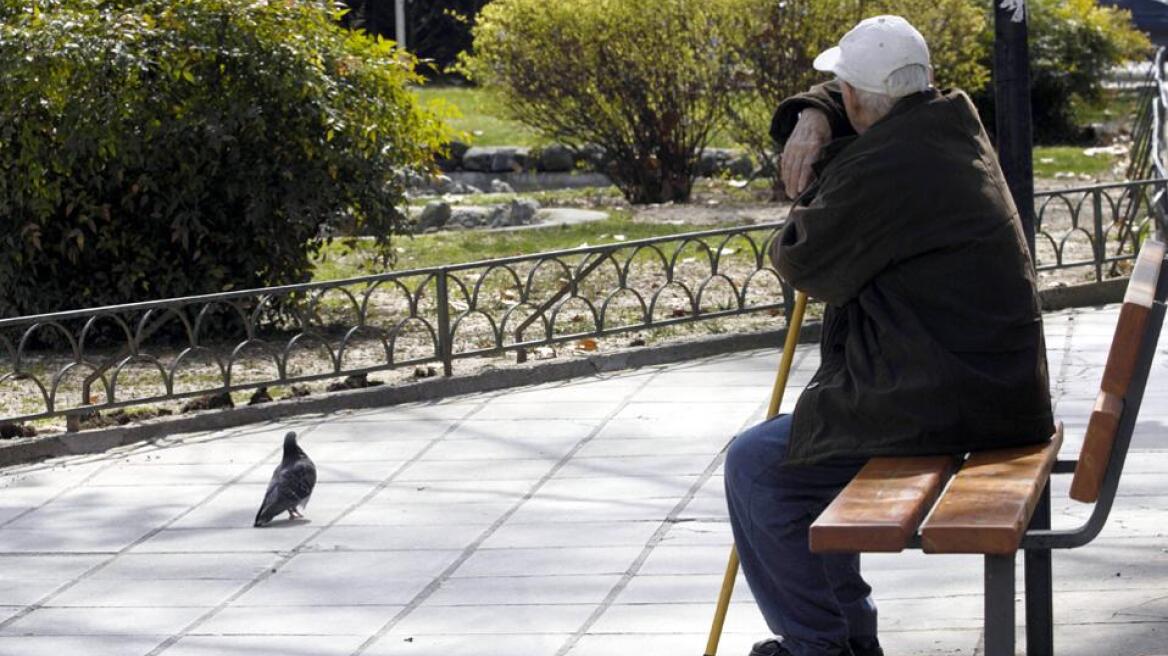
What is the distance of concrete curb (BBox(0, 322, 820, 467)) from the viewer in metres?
7.76

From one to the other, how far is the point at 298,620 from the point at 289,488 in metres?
1.15

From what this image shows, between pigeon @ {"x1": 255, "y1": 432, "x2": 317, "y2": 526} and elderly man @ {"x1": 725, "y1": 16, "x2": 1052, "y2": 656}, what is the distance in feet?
8.73

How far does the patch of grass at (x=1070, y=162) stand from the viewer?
57.1 ft

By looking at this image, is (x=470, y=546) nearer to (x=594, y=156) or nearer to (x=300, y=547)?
(x=300, y=547)

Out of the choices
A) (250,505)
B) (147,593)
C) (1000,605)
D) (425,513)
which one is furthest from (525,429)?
(1000,605)

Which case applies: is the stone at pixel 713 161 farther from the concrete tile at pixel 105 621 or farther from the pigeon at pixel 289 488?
the concrete tile at pixel 105 621

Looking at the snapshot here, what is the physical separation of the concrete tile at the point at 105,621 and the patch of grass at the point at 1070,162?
42.4ft

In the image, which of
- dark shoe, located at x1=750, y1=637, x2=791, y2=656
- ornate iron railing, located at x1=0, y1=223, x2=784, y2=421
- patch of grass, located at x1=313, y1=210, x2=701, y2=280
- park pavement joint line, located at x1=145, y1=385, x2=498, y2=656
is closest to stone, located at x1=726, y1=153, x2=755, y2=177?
patch of grass, located at x1=313, y1=210, x2=701, y2=280

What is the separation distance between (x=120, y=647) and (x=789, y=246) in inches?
93.3

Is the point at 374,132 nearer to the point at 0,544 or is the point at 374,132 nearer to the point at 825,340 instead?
the point at 0,544

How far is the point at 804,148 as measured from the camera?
4203 mm

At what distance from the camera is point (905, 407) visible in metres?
3.91

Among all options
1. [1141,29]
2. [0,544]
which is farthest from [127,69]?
[1141,29]

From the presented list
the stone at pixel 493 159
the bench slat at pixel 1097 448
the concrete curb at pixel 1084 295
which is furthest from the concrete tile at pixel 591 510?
the stone at pixel 493 159
